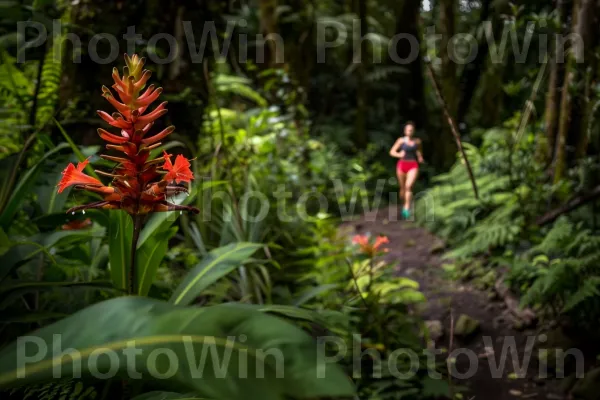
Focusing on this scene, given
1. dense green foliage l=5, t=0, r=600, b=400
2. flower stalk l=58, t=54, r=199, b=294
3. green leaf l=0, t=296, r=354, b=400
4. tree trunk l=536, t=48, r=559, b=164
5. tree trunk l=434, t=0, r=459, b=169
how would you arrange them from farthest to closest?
1. tree trunk l=434, t=0, r=459, b=169
2. tree trunk l=536, t=48, r=559, b=164
3. flower stalk l=58, t=54, r=199, b=294
4. dense green foliage l=5, t=0, r=600, b=400
5. green leaf l=0, t=296, r=354, b=400

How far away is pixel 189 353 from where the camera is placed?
0.62 meters

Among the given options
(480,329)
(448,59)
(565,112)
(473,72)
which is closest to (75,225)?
(480,329)

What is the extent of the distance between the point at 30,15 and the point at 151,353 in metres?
1.95

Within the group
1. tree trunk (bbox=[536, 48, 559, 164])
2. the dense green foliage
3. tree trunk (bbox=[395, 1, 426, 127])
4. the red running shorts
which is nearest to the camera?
the dense green foliage

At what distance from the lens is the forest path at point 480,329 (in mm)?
2588

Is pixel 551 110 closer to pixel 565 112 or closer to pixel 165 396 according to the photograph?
pixel 565 112

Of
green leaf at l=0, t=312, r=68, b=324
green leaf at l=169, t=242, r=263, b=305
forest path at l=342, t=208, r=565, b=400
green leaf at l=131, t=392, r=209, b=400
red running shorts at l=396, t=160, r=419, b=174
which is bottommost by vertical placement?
forest path at l=342, t=208, r=565, b=400

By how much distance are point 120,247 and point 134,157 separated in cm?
51

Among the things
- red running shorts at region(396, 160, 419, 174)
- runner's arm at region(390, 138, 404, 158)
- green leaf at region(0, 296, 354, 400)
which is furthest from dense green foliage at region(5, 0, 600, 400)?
runner's arm at region(390, 138, 404, 158)

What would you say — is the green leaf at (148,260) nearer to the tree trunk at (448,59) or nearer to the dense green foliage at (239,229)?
the dense green foliage at (239,229)

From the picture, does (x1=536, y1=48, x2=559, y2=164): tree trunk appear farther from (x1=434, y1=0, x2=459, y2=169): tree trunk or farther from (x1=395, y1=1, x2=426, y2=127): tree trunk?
(x1=395, y1=1, x2=426, y2=127): tree trunk

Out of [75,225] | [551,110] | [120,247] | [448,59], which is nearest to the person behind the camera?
[120,247]

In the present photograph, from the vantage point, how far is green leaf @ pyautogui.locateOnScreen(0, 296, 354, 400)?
576 mm

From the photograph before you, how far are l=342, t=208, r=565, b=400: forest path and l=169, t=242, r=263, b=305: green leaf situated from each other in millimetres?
670
